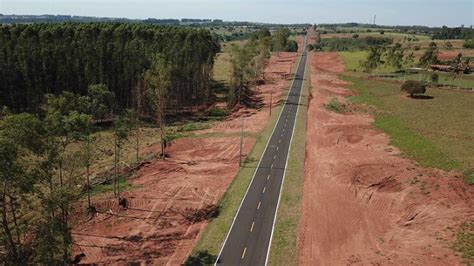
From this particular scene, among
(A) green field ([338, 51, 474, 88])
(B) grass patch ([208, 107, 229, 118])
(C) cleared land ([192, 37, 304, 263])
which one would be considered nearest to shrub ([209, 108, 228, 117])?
(B) grass patch ([208, 107, 229, 118])

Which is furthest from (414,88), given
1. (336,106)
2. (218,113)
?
(218,113)

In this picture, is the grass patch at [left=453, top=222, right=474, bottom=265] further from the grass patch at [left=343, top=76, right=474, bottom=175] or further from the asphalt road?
the asphalt road

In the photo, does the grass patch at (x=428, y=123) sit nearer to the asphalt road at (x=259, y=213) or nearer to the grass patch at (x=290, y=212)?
the grass patch at (x=290, y=212)

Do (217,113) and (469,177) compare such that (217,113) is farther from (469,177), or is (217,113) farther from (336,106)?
(469,177)

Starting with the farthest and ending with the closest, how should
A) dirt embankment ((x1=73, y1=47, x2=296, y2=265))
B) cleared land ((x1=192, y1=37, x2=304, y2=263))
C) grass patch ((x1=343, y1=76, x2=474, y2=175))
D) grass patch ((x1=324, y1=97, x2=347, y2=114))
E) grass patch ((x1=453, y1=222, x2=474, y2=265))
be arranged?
grass patch ((x1=324, y1=97, x2=347, y2=114)) → grass patch ((x1=343, y1=76, x2=474, y2=175)) → dirt embankment ((x1=73, y1=47, x2=296, y2=265)) → cleared land ((x1=192, y1=37, x2=304, y2=263)) → grass patch ((x1=453, y1=222, x2=474, y2=265))

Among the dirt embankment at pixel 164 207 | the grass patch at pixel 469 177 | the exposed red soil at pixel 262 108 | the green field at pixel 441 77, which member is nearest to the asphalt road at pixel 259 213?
the dirt embankment at pixel 164 207

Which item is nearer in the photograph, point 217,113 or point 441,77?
point 217,113
